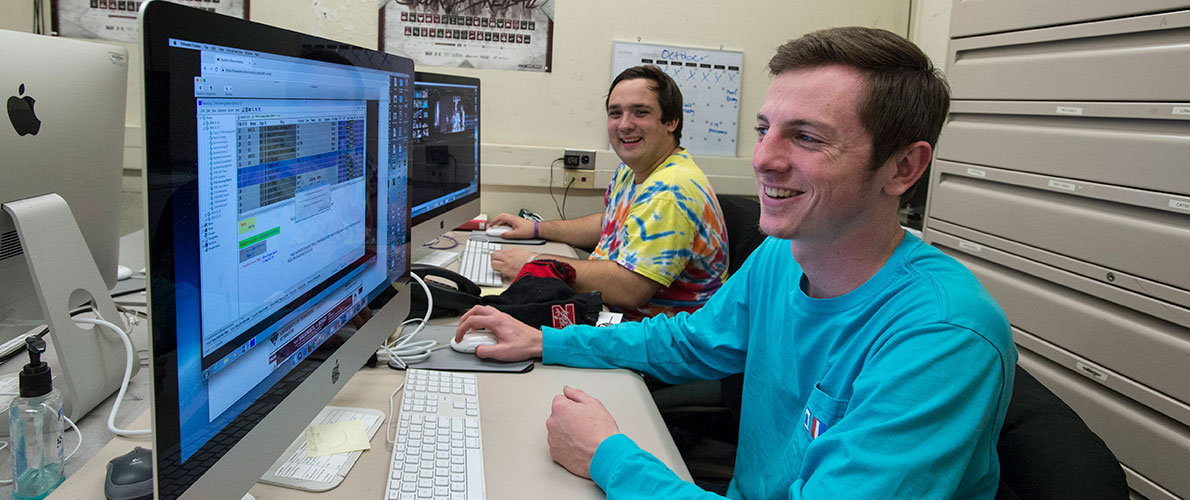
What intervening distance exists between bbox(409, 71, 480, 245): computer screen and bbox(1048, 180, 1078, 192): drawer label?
150 centimetres

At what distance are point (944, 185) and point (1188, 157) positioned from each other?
2.42 ft

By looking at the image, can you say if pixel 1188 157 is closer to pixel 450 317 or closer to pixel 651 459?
pixel 651 459

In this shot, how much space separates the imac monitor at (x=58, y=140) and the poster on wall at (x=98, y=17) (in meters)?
1.56

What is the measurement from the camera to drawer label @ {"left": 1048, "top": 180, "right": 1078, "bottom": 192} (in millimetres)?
1618

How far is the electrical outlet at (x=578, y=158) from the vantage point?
2.81 m

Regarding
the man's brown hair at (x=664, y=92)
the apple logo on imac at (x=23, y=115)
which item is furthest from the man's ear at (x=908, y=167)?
the man's brown hair at (x=664, y=92)

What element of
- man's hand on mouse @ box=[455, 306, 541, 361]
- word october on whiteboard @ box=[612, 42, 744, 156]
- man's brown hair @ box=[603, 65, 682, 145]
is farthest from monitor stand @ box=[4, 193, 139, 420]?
word october on whiteboard @ box=[612, 42, 744, 156]

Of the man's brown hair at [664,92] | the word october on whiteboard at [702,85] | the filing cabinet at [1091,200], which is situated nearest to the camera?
the filing cabinet at [1091,200]

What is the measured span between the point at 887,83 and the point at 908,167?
111 mm

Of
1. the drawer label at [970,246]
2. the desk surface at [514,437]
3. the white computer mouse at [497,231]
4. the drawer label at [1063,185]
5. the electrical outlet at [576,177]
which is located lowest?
the desk surface at [514,437]

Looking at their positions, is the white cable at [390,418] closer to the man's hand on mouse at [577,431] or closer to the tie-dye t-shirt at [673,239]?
the man's hand on mouse at [577,431]

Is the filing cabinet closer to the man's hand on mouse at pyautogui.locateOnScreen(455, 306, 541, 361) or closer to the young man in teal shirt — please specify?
the young man in teal shirt

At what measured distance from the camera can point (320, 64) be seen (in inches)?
31.0

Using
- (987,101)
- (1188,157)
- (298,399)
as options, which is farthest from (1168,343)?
(298,399)
